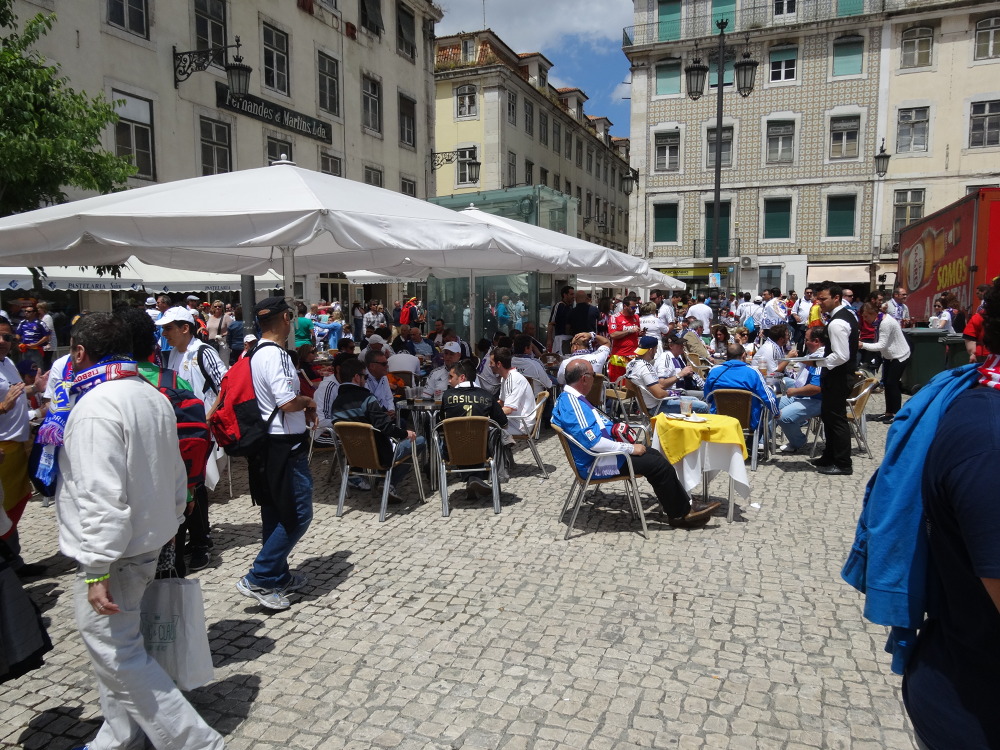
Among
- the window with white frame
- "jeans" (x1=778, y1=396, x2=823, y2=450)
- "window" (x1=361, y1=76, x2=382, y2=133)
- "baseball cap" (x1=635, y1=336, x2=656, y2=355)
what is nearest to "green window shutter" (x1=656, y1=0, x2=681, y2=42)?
the window with white frame

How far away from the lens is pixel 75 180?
9008 mm

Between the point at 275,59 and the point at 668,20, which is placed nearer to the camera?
the point at 275,59

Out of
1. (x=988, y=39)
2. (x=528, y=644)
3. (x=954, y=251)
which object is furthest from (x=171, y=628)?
(x=988, y=39)

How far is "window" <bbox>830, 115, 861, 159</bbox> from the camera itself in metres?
30.4

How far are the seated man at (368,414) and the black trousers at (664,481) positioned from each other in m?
1.97

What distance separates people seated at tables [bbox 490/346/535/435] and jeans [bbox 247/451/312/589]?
10.5 feet

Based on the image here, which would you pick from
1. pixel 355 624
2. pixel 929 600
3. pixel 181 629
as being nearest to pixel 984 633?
pixel 929 600

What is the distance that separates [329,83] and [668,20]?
18518 mm

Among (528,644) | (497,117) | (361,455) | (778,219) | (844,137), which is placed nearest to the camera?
(528,644)

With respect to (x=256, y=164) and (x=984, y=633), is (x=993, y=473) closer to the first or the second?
(x=984, y=633)

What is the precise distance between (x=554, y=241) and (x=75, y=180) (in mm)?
6347

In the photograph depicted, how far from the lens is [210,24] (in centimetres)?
1744

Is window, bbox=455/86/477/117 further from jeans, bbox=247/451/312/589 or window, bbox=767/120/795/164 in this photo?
jeans, bbox=247/451/312/589

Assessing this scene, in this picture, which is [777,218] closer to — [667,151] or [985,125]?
[667,151]
